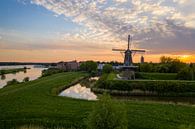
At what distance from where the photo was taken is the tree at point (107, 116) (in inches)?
514

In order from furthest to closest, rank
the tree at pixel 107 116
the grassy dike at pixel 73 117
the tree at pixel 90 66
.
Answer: the tree at pixel 90 66
the grassy dike at pixel 73 117
the tree at pixel 107 116

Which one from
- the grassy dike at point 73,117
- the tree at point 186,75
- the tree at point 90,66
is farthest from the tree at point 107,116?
the tree at point 90,66

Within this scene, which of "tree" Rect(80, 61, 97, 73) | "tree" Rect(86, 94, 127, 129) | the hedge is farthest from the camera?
"tree" Rect(80, 61, 97, 73)

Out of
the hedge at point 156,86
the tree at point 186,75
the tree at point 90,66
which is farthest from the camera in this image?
the tree at point 90,66

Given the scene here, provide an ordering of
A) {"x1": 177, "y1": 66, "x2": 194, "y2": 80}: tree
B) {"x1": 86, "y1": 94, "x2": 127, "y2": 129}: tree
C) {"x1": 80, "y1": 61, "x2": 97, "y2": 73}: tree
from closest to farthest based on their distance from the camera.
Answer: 1. {"x1": 86, "y1": 94, "x2": 127, "y2": 129}: tree
2. {"x1": 177, "y1": 66, "x2": 194, "y2": 80}: tree
3. {"x1": 80, "y1": 61, "x2": 97, "y2": 73}: tree

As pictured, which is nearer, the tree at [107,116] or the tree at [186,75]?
the tree at [107,116]

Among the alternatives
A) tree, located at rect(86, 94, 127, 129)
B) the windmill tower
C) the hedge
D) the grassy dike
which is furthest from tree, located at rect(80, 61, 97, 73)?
tree, located at rect(86, 94, 127, 129)

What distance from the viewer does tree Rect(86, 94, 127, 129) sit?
42.8ft

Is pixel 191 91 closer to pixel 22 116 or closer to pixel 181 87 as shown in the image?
pixel 181 87

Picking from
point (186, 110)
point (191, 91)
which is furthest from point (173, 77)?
point (186, 110)

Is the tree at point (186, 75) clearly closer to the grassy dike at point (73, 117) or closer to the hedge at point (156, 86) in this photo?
the hedge at point (156, 86)

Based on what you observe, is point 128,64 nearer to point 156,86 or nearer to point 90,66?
point 156,86

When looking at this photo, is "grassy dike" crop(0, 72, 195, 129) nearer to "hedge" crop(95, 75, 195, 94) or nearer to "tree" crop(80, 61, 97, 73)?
"hedge" crop(95, 75, 195, 94)

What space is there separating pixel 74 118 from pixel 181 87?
1256 inches
